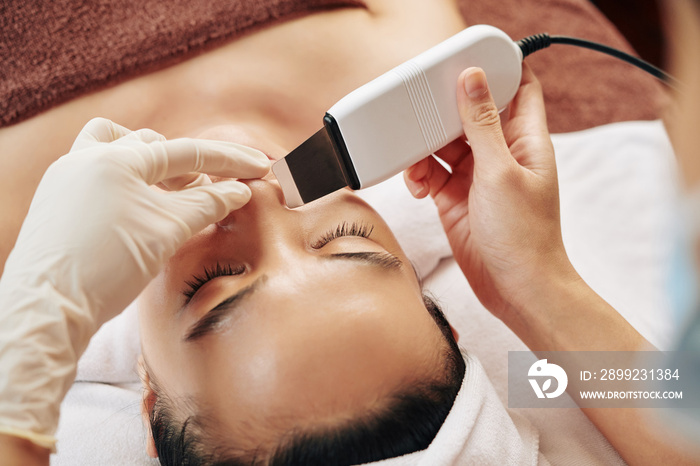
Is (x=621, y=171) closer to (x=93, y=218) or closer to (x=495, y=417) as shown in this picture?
(x=495, y=417)

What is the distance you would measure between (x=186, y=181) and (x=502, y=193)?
0.53 metres

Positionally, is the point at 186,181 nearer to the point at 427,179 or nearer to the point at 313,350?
the point at 313,350

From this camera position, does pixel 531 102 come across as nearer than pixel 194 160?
No

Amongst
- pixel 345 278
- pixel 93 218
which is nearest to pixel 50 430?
pixel 93 218

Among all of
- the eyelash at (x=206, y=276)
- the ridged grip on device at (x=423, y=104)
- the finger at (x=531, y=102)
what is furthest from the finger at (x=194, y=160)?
the finger at (x=531, y=102)

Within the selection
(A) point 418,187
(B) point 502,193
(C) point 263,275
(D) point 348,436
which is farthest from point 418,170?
(D) point 348,436

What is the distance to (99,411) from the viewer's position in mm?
1146

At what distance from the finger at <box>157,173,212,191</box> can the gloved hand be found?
0.40 metres

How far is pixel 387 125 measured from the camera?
0.84 meters

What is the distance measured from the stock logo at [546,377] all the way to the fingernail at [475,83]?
53 cm

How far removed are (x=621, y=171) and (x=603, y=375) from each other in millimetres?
733

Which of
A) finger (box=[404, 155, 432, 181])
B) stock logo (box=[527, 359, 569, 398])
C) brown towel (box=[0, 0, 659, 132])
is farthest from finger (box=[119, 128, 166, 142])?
stock logo (box=[527, 359, 569, 398])

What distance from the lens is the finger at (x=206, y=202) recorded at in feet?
2.48

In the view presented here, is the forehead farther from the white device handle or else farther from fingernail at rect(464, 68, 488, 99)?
fingernail at rect(464, 68, 488, 99)
